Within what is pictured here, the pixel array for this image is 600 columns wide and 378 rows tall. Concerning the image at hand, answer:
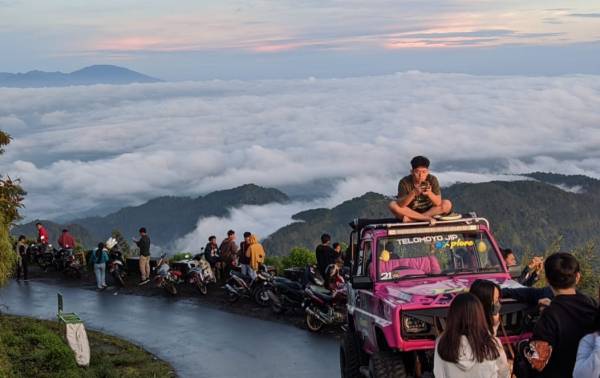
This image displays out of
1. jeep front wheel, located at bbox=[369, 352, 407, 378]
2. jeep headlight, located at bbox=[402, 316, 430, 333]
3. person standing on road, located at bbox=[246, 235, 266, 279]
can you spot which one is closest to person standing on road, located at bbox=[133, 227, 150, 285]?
person standing on road, located at bbox=[246, 235, 266, 279]

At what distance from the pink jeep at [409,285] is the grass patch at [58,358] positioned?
496 centimetres

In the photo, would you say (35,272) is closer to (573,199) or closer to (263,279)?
(263,279)

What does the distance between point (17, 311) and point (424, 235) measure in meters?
15.3

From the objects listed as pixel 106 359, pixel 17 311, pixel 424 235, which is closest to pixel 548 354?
pixel 424 235

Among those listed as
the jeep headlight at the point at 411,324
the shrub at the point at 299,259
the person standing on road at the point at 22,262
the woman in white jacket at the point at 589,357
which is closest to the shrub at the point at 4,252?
the jeep headlight at the point at 411,324

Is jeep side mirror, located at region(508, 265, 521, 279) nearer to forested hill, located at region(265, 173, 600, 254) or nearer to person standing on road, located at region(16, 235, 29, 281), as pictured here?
person standing on road, located at region(16, 235, 29, 281)

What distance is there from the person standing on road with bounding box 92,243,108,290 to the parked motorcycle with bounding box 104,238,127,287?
287 mm

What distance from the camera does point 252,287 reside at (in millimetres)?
21125

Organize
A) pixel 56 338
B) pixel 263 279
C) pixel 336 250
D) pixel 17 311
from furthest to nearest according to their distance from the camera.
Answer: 1. pixel 17 311
2. pixel 263 279
3. pixel 336 250
4. pixel 56 338

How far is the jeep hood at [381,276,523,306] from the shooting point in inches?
353

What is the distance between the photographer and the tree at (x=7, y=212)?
16.0 metres

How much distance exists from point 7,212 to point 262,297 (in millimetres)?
6582

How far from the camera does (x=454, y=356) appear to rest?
5742 mm

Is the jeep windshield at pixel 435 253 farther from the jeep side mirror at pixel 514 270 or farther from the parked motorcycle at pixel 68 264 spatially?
the parked motorcycle at pixel 68 264
